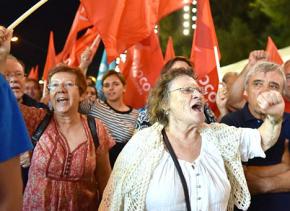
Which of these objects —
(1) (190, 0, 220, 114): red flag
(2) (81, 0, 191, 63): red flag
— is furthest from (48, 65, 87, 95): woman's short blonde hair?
(1) (190, 0, 220, 114): red flag

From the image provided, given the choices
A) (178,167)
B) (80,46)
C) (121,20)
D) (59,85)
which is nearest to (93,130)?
(59,85)

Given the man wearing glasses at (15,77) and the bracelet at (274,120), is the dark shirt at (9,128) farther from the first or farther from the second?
the man wearing glasses at (15,77)

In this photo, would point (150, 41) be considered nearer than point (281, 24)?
Yes

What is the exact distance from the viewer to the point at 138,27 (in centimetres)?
606

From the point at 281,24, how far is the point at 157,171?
14134mm

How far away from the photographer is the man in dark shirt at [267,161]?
128 inches

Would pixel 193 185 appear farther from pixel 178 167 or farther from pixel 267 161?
pixel 267 161

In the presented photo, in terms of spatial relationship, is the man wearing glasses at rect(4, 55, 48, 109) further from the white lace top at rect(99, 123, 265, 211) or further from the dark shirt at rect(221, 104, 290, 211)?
the dark shirt at rect(221, 104, 290, 211)

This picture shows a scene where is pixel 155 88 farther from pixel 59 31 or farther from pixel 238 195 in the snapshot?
pixel 59 31

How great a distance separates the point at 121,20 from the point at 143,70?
42.6 inches

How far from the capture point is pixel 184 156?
2.96 metres

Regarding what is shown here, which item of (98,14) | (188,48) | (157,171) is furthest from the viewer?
(188,48)

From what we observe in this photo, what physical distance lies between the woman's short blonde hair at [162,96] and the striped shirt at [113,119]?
1617 millimetres

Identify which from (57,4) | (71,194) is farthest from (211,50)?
(57,4)
